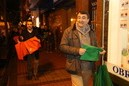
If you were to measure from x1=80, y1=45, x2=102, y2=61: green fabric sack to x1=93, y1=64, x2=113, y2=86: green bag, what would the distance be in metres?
0.21

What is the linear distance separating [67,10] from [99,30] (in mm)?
9693

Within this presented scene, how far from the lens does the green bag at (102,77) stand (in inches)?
159

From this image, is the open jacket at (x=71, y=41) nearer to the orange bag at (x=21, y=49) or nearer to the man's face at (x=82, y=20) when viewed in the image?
the man's face at (x=82, y=20)

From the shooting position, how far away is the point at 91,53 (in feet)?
13.5

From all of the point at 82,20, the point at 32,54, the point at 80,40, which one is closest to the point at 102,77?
the point at 80,40

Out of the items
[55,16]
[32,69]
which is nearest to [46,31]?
[55,16]

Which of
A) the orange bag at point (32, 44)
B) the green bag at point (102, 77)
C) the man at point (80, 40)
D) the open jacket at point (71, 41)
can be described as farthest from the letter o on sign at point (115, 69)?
the orange bag at point (32, 44)

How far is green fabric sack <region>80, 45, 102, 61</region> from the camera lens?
4.09 meters

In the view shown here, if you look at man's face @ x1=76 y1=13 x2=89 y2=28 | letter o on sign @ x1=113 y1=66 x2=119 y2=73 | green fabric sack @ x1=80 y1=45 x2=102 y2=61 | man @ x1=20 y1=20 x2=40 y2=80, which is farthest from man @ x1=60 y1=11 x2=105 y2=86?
man @ x1=20 y1=20 x2=40 y2=80

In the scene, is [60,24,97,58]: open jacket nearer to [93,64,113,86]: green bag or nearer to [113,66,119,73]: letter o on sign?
[93,64,113,86]: green bag

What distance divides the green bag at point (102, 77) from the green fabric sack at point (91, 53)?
0.68ft

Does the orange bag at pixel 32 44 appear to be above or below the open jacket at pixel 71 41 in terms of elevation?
below

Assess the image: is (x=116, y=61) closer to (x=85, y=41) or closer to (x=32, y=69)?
(x=85, y=41)

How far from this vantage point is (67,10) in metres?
13.9
